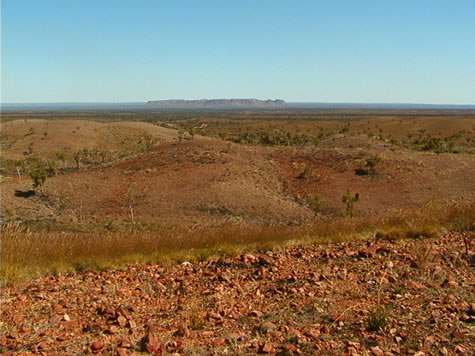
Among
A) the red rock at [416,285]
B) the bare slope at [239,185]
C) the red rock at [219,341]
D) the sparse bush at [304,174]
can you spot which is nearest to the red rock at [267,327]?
the red rock at [219,341]

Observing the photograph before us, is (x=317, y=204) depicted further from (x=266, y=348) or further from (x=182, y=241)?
(x=266, y=348)

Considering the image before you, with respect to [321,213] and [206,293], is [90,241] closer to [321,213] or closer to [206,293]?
[206,293]

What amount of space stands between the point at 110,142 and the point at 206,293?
231 feet

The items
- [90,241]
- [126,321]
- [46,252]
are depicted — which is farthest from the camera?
[90,241]

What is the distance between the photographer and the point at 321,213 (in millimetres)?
25609

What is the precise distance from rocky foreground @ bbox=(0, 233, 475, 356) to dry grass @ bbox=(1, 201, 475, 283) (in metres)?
0.30

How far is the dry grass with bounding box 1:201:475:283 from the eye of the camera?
589 centimetres

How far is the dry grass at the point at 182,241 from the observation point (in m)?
5.89

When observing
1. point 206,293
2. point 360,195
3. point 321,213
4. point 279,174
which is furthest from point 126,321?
point 279,174

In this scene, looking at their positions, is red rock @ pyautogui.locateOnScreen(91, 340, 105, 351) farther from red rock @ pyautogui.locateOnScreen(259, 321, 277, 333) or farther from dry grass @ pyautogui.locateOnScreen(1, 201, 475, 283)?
dry grass @ pyautogui.locateOnScreen(1, 201, 475, 283)

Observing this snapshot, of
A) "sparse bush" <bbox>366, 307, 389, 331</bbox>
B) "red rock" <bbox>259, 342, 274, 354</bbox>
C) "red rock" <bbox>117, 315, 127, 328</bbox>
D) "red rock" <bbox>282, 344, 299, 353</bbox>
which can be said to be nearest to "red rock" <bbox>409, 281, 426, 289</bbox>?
"sparse bush" <bbox>366, 307, 389, 331</bbox>

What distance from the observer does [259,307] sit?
4.60 metres

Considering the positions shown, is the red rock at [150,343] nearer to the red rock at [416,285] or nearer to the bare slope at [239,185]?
the red rock at [416,285]

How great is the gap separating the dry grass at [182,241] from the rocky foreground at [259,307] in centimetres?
30
